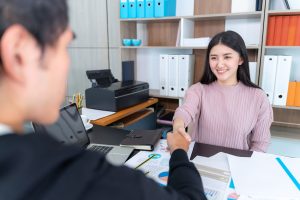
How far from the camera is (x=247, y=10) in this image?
2.47 metres

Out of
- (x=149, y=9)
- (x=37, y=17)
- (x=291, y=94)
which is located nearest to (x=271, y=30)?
(x=291, y=94)

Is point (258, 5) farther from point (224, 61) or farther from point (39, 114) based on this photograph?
point (39, 114)

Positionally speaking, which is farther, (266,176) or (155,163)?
(155,163)

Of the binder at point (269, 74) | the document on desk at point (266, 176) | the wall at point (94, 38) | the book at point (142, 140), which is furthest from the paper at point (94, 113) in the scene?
the binder at point (269, 74)

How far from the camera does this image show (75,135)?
129 cm

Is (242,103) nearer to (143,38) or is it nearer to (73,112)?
(73,112)

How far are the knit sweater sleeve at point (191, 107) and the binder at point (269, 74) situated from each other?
29.2 inches

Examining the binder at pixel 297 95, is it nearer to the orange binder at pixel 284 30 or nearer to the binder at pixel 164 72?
the orange binder at pixel 284 30

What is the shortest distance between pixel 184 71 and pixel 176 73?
85mm

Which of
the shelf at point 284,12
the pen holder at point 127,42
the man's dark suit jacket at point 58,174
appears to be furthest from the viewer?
the pen holder at point 127,42

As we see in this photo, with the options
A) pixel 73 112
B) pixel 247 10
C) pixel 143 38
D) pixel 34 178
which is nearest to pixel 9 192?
pixel 34 178

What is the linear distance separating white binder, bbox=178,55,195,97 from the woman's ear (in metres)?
2.24

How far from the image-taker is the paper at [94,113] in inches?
81.8

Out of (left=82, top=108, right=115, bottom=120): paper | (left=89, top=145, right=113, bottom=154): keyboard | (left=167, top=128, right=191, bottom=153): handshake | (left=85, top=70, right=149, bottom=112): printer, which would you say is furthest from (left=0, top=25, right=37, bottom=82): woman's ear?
(left=85, top=70, right=149, bottom=112): printer
